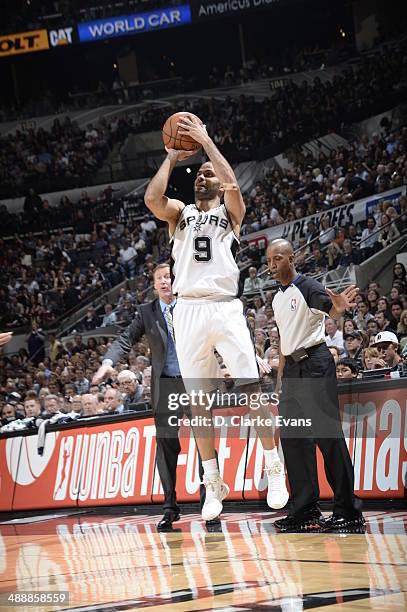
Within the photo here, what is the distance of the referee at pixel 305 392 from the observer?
6.58m

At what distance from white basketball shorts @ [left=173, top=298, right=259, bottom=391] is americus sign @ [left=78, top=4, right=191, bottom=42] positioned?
21.9 m

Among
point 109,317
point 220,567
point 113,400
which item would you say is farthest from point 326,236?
point 220,567

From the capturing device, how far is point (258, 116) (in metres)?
26.5

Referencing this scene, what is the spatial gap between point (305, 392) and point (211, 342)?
1.04m

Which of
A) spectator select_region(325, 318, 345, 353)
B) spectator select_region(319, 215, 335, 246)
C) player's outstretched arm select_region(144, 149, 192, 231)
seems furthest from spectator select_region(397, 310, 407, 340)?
spectator select_region(319, 215, 335, 246)

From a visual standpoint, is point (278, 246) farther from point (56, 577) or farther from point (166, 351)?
point (56, 577)

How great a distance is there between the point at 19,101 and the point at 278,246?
26.7 meters

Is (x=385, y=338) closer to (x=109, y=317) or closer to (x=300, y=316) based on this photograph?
(x=300, y=316)

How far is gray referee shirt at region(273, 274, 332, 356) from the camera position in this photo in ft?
22.1

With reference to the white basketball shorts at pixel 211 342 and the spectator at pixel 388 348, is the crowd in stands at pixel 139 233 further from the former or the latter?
the white basketball shorts at pixel 211 342

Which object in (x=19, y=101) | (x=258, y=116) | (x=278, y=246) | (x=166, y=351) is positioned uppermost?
(x=19, y=101)

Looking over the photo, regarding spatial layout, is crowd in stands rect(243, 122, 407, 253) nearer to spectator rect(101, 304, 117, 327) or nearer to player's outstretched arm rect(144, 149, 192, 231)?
spectator rect(101, 304, 117, 327)

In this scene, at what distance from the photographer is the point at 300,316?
6770 mm

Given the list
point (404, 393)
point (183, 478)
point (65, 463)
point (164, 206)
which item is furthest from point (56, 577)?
point (65, 463)
